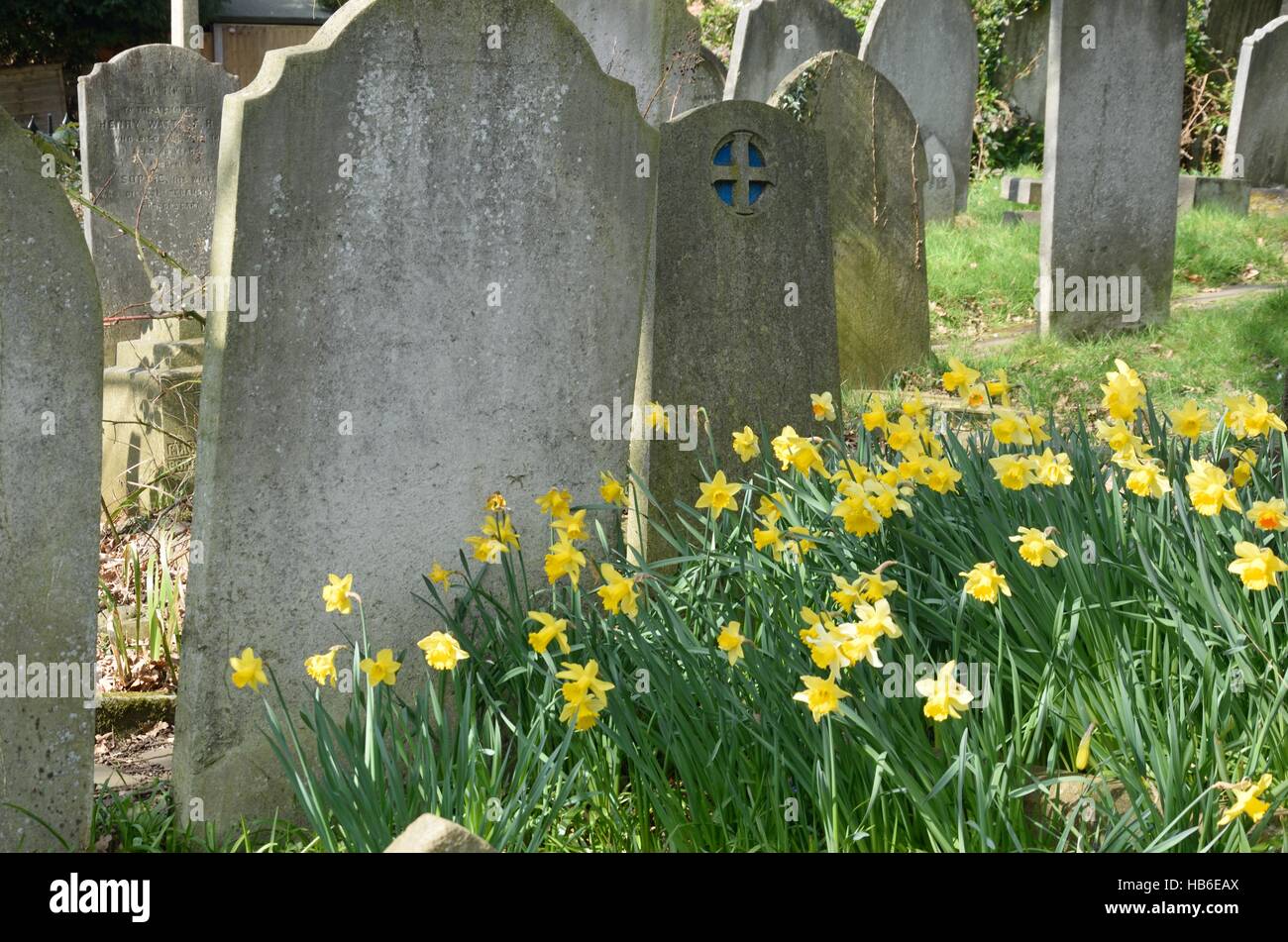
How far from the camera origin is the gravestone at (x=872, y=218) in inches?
251

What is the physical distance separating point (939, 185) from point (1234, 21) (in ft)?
21.1

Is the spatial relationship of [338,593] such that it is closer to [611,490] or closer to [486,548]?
[486,548]

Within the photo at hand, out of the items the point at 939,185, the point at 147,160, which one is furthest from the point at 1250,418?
the point at 939,185

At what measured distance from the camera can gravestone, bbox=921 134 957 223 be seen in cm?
1027

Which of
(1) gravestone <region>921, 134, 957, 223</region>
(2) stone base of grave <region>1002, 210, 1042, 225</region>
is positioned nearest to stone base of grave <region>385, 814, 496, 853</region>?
(2) stone base of grave <region>1002, 210, 1042, 225</region>

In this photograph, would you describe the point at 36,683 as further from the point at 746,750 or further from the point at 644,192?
the point at 644,192

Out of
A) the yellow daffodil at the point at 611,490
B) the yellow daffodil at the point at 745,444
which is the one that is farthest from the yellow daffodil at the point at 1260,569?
the yellow daffodil at the point at 611,490

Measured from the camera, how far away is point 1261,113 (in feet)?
36.3

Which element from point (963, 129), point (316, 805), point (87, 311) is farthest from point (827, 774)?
point (963, 129)

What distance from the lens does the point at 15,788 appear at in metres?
2.76

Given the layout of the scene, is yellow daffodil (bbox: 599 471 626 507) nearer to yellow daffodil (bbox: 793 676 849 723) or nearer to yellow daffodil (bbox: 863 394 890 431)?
yellow daffodil (bbox: 863 394 890 431)

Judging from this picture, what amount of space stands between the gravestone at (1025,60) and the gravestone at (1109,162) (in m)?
7.11

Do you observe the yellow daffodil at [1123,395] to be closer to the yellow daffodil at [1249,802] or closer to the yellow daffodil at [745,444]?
the yellow daffodil at [745,444]

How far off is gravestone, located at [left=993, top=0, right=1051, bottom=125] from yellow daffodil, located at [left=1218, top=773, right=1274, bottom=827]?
1311 cm
